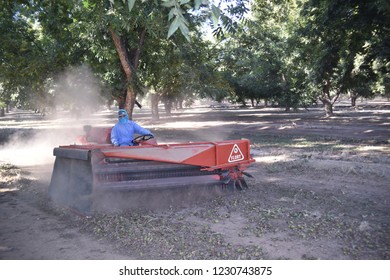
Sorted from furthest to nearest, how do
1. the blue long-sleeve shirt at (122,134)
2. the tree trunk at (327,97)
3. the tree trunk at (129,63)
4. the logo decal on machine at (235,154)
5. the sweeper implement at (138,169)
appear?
the tree trunk at (327,97), the tree trunk at (129,63), the blue long-sleeve shirt at (122,134), the logo decal on machine at (235,154), the sweeper implement at (138,169)

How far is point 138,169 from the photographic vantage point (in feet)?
20.2

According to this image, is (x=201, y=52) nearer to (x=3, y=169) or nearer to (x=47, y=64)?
(x=47, y=64)

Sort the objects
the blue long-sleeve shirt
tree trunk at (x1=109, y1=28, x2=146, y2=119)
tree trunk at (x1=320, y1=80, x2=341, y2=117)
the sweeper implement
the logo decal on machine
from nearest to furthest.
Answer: the sweeper implement → the logo decal on machine → the blue long-sleeve shirt → tree trunk at (x1=109, y1=28, x2=146, y2=119) → tree trunk at (x1=320, y1=80, x2=341, y2=117)

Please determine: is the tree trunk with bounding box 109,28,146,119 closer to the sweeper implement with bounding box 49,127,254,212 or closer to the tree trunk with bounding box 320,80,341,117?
the sweeper implement with bounding box 49,127,254,212

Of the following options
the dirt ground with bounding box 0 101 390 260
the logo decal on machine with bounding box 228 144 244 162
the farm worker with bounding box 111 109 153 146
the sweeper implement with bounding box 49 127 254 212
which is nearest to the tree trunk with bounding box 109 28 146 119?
the dirt ground with bounding box 0 101 390 260

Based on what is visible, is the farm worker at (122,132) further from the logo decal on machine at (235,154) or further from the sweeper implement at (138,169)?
the logo decal on machine at (235,154)

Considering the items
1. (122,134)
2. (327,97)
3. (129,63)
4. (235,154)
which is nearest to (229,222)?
(235,154)

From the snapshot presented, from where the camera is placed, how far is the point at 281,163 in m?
10.1

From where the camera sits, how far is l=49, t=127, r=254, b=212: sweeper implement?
5.91 meters

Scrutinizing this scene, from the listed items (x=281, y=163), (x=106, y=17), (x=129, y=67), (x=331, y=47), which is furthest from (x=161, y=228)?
(x=331, y=47)

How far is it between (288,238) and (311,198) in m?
2.06

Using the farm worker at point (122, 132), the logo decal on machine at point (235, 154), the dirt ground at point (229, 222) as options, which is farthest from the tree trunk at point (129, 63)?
the logo decal on machine at point (235, 154)

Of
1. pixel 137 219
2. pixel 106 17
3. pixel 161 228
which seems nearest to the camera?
pixel 161 228

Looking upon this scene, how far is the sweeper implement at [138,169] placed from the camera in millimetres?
5914
